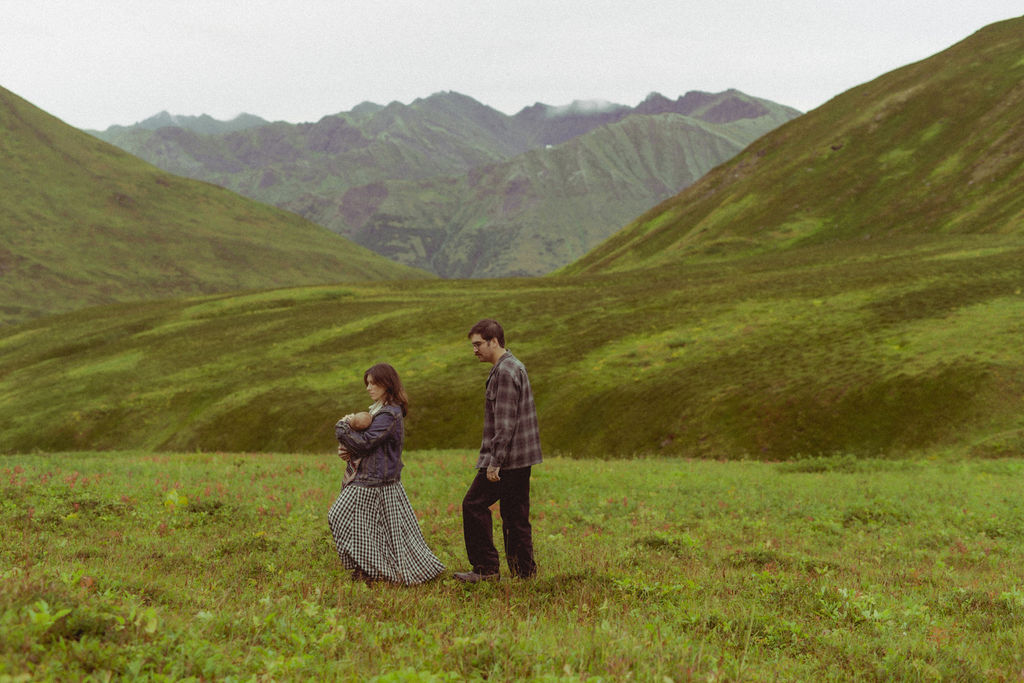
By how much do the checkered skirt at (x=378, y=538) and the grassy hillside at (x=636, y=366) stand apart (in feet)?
94.3

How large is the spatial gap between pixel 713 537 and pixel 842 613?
7035 mm

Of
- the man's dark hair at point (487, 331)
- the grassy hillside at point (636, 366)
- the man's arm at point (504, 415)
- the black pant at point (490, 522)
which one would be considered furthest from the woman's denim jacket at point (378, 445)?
the grassy hillside at point (636, 366)

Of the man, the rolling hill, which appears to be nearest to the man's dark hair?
the man

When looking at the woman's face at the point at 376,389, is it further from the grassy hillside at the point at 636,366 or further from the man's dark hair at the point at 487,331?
the grassy hillside at the point at 636,366

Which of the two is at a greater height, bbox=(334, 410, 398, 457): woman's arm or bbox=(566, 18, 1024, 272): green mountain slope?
bbox=(566, 18, 1024, 272): green mountain slope

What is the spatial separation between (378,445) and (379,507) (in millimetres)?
1084

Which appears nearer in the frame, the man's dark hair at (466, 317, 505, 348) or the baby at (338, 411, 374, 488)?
the man's dark hair at (466, 317, 505, 348)

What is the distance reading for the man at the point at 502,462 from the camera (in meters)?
10.9

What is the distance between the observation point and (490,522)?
1127 centimetres

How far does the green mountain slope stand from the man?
9159cm

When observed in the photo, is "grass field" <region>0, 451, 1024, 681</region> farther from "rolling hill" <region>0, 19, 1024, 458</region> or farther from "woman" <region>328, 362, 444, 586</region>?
"rolling hill" <region>0, 19, 1024, 458</region>

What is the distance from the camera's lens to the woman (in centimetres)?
1112

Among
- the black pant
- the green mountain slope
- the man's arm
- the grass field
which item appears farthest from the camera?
the green mountain slope

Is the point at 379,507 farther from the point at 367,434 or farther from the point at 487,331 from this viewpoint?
the point at 487,331
